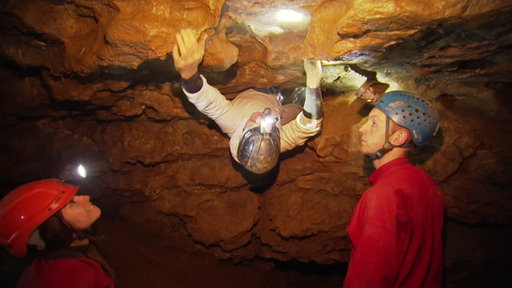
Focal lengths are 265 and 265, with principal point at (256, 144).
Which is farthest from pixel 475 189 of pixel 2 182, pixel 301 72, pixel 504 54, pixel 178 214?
pixel 2 182

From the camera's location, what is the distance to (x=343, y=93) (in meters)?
3.86

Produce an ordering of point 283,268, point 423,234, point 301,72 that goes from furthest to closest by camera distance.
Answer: point 283,268, point 301,72, point 423,234

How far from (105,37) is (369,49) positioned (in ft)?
7.95

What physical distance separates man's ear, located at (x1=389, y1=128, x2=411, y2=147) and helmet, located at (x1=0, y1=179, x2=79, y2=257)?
3106 mm

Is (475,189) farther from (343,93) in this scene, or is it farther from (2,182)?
(2,182)

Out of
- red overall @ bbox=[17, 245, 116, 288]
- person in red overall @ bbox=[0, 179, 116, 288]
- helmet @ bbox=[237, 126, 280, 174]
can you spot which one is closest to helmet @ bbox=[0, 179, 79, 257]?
person in red overall @ bbox=[0, 179, 116, 288]

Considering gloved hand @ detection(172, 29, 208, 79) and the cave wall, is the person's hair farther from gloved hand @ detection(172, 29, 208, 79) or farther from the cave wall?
gloved hand @ detection(172, 29, 208, 79)

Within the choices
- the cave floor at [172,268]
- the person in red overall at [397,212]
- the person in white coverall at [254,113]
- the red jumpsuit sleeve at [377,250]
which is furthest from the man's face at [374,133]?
the cave floor at [172,268]

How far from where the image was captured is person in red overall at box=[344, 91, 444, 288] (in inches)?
80.0

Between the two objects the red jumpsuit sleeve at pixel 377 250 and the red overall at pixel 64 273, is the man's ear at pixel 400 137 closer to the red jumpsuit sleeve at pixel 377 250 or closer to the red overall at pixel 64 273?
the red jumpsuit sleeve at pixel 377 250

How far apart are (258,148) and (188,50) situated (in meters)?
1.33

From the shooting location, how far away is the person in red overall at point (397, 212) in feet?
6.66

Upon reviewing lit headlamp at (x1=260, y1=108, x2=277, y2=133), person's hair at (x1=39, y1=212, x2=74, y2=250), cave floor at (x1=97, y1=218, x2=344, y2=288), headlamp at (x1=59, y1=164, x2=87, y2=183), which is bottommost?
cave floor at (x1=97, y1=218, x2=344, y2=288)

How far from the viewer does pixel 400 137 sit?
2438mm
